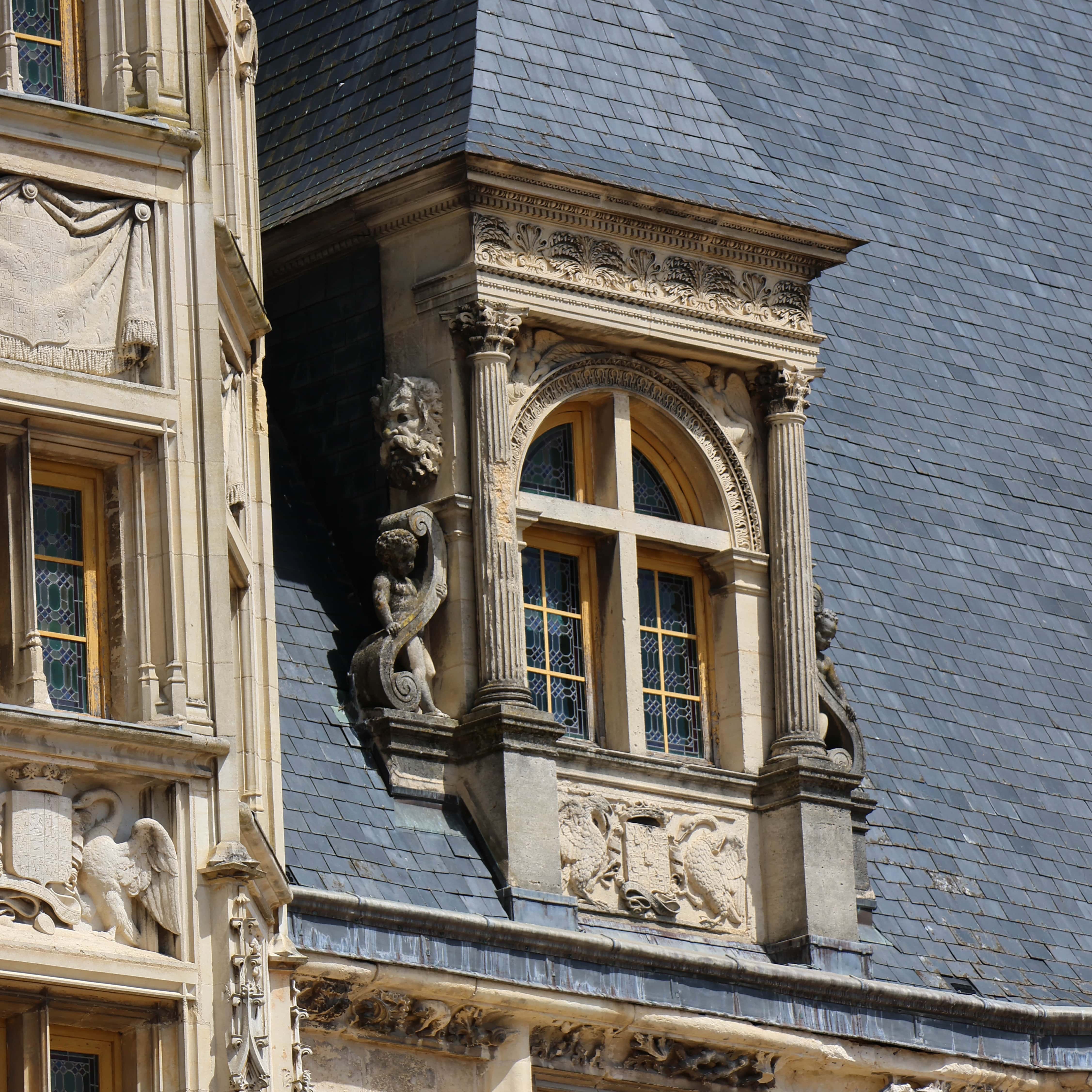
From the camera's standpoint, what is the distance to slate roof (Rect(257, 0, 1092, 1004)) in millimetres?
26734

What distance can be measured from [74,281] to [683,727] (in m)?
5.68

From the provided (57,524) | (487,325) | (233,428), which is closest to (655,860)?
(487,325)

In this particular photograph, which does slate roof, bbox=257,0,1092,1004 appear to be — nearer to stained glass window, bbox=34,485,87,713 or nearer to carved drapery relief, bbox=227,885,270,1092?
stained glass window, bbox=34,485,87,713

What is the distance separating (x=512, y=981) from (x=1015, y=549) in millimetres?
6796

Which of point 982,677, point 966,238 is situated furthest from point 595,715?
point 966,238

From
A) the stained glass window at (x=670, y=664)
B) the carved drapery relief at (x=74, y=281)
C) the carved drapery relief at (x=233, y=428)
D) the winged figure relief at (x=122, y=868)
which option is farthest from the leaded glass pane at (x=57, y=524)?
the stained glass window at (x=670, y=664)

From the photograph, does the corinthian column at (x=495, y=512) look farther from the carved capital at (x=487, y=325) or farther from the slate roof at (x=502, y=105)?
the slate roof at (x=502, y=105)

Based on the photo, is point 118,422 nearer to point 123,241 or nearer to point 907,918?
point 123,241

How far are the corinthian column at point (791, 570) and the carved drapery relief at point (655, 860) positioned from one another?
69 cm

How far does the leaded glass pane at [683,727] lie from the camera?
2595 cm

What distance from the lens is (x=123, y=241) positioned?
2208 cm

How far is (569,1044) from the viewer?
24.4 metres

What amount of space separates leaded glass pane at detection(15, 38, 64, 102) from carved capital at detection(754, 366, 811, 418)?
18.6 ft

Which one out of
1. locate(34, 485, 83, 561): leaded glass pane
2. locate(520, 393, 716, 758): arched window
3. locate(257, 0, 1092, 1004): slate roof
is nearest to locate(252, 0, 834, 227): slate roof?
locate(257, 0, 1092, 1004): slate roof
